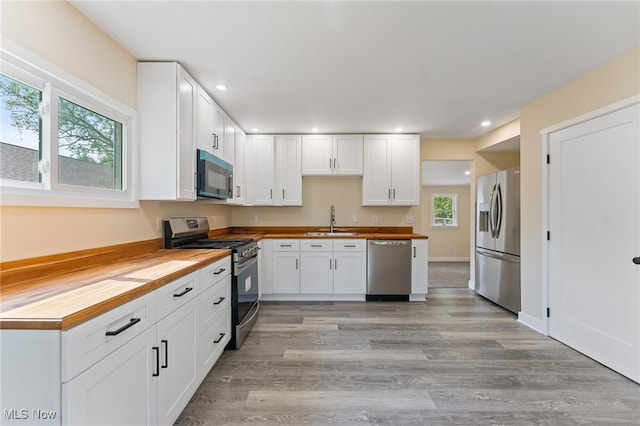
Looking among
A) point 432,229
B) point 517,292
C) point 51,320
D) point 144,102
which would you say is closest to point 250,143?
point 144,102

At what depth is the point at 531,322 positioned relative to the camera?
3.06 meters

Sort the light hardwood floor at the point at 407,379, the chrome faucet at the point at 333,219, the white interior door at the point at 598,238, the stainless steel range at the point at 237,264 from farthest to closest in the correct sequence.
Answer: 1. the chrome faucet at the point at 333,219
2. the stainless steel range at the point at 237,264
3. the white interior door at the point at 598,238
4. the light hardwood floor at the point at 407,379

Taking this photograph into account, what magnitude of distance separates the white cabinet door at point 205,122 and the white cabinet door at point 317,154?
63.2 inches

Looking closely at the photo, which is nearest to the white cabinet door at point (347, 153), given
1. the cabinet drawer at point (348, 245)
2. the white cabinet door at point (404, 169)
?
the white cabinet door at point (404, 169)

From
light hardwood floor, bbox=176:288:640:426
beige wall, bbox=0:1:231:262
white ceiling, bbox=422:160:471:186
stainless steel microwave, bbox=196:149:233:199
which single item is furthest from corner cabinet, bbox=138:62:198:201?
white ceiling, bbox=422:160:471:186

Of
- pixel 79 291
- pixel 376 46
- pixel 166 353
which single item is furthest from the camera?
pixel 376 46

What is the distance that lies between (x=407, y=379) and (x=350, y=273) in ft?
6.19

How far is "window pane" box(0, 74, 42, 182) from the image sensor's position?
1.37m

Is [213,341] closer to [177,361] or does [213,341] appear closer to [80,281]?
[177,361]

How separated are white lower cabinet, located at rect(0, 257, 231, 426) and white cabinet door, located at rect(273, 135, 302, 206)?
240cm

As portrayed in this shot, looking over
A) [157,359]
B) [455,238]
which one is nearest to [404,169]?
[157,359]

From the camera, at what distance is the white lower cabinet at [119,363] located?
34.9 inches

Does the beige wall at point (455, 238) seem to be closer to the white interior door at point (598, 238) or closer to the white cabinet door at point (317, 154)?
the white cabinet door at point (317, 154)

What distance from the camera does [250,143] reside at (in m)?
4.27
